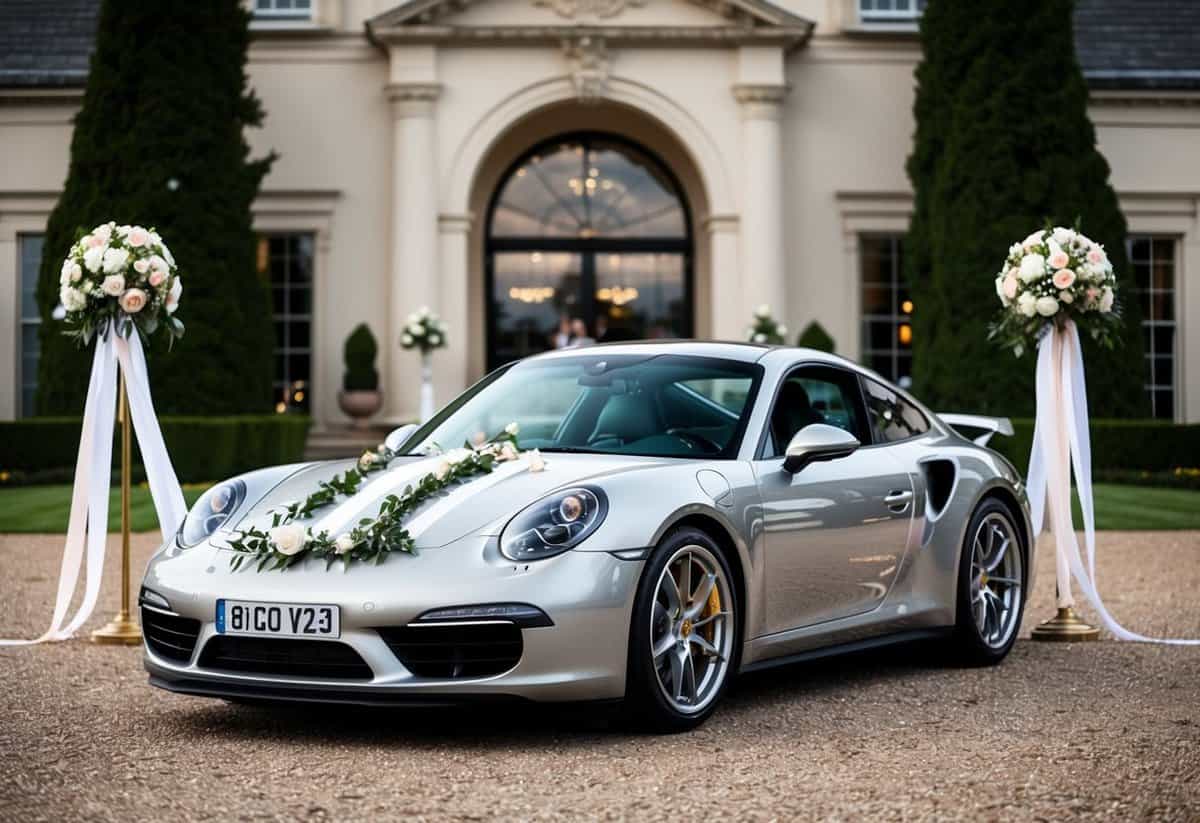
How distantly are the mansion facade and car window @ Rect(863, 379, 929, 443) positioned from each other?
15205 millimetres

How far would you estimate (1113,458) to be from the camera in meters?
18.8

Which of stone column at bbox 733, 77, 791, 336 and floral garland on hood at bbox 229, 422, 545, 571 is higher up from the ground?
stone column at bbox 733, 77, 791, 336

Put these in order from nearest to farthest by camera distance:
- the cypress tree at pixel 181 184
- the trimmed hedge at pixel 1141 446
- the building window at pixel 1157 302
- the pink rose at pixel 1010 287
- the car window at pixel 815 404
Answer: the car window at pixel 815 404 < the pink rose at pixel 1010 287 < the trimmed hedge at pixel 1141 446 < the cypress tree at pixel 181 184 < the building window at pixel 1157 302

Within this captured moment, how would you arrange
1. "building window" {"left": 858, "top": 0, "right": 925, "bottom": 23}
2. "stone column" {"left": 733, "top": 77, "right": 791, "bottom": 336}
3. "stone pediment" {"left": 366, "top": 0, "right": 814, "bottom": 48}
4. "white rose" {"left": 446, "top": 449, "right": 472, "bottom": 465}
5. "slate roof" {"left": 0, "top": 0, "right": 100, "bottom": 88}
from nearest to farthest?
"white rose" {"left": 446, "top": 449, "right": 472, "bottom": 465} < "stone pediment" {"left": 366, "top": 0, "right": 814, "bottom": 48} < "stone column" {"left": 733, "top": 77, "right": 791, "bottom": 336} < "slate roof" {"left": 0, "top": 0, "right": 100, "bottom": 88} < "building window" {"left": 858, "top": 0, "right": 925, "bottom": 23}

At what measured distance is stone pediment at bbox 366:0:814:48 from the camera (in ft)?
72.7

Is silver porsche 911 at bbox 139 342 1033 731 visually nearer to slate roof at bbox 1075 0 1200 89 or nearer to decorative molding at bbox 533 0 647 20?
decorative molding at bbox 533 0 647 20

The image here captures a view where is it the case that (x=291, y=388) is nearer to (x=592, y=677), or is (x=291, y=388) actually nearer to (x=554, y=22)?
(x=554, y=22)

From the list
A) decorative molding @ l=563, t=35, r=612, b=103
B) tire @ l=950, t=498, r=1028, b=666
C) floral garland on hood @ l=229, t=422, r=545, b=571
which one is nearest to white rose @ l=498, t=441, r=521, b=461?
floral garland on hood @ l=229, t=422, r=545, b=571

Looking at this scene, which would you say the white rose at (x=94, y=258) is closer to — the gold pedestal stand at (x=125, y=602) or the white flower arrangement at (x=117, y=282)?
the white flower arrangement at (x=117, y=282)

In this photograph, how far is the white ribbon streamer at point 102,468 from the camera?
25.4 ft

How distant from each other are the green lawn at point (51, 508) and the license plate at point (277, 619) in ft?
30.3

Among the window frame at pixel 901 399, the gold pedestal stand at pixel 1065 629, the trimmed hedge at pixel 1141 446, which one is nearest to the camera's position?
the window frame at pixel 901 399

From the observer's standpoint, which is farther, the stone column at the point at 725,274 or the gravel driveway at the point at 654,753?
the stone column at the point at 725,274

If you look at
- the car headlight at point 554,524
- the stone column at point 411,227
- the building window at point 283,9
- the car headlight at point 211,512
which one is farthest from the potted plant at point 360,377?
the car headlight at point 554,524
